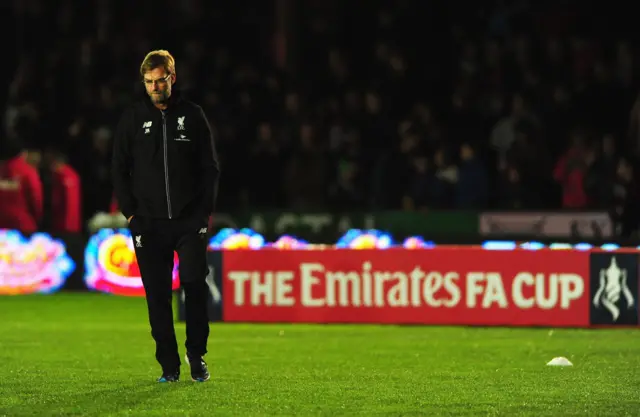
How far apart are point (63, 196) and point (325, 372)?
10.9 m

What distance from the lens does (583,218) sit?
19734mm

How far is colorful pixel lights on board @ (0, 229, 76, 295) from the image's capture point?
19.7m

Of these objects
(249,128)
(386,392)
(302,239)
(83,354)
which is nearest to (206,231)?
(386,392)

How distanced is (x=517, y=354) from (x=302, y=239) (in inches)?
280

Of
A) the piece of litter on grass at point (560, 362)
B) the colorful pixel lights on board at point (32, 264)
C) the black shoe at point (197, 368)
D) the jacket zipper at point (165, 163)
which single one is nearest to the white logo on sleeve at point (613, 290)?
the piece of litter on grass at point (560, 362)

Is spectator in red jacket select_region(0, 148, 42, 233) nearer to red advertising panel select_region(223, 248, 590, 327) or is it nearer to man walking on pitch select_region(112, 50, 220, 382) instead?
red advertising panel select_region(223, 248, 590, 327)

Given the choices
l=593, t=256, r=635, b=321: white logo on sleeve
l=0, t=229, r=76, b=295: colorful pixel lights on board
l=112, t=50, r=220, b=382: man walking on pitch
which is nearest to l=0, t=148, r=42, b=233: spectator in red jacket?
l=0, t=229, r=76, b=295: colorful pixel lights on board

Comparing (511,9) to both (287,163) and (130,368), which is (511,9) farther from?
→ (130,368)

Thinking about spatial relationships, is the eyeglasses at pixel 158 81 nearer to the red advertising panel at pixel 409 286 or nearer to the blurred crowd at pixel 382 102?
the red advertising panel at pixel 409 286

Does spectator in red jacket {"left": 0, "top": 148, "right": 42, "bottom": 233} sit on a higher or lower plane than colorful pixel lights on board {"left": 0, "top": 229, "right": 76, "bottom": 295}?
higher

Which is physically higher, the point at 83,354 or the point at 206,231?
the point at 206,231

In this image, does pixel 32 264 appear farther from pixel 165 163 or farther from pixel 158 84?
pixel 158 84

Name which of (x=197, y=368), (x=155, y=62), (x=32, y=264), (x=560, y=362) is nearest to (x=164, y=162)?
(x=155, y=62)

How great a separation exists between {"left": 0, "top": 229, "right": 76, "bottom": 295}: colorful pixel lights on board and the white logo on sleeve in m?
7.95
